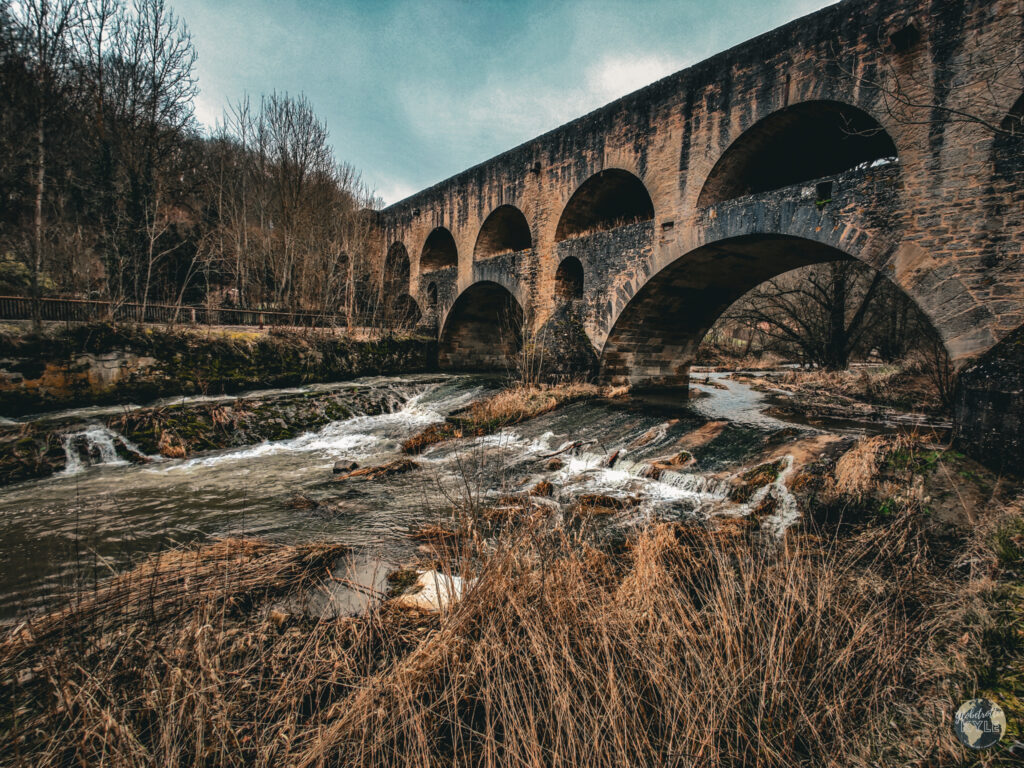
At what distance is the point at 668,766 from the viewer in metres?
1.42

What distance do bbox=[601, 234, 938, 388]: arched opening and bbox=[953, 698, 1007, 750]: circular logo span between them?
8.58 m

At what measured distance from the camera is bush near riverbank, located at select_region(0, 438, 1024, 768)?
4.95 ft

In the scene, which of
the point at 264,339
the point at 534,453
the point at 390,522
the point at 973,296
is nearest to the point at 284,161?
the point at 264,339

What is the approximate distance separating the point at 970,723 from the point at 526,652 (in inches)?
62.0

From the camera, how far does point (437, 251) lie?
64.8ft

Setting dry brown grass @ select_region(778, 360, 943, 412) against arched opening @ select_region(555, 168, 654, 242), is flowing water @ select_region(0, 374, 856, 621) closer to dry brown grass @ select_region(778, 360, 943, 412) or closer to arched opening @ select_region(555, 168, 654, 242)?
dry brown grass @ select_region(778, 360, 943, 412)

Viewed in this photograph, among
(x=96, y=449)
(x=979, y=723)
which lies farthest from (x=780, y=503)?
(x=96, y=449)

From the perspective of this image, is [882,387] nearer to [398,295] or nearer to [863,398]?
[863,398]

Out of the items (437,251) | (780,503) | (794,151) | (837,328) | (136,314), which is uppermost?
(794,151)

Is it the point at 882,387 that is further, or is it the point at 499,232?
the point at 499,232

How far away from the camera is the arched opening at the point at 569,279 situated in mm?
13039

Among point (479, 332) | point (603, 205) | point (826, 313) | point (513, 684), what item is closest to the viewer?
point (513, 684)

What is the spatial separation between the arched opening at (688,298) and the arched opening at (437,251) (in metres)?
10.1

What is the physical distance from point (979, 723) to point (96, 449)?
10276 mm
